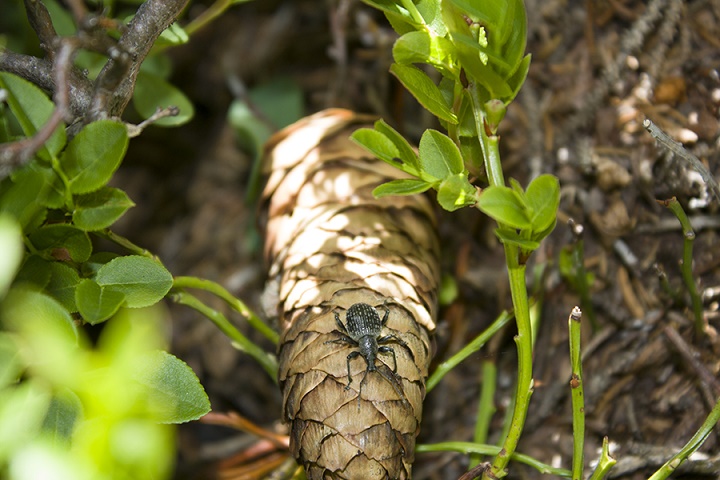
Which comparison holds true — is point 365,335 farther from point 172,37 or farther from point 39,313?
point 172,37

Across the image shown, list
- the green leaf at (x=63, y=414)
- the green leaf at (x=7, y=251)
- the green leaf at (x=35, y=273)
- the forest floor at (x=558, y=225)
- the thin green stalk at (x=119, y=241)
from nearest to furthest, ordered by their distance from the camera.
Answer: the green leaf at (x=7, y=251)
the green leaf at (x=63, y=414)
the green leaf at (x=35, y=273)
the thin green stalk at (x=119, y=241)
the forest floor at (x=558, y=225)

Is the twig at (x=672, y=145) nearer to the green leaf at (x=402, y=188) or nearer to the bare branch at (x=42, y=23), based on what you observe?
the green leaf at (x=402, y=188)

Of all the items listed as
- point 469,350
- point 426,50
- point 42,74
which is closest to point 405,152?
point 426,50

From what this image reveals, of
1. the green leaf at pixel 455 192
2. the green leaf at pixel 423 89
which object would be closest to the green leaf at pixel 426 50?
the green leaf at pixel 423 89

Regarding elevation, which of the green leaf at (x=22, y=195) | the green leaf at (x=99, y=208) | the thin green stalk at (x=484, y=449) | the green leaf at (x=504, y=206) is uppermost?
the green leaf at (x=22, y=195)

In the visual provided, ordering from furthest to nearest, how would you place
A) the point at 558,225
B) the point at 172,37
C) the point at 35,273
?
the point at 558,225
the point at 172,37
the point at 35,273

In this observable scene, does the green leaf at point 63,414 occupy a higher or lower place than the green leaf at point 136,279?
lower

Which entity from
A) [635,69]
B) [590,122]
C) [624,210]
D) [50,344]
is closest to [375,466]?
[50,344]

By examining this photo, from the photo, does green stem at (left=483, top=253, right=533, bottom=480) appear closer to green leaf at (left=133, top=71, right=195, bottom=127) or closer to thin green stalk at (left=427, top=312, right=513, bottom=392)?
thin green stalk at (left=427, top=312, right=513, bottom=392)
